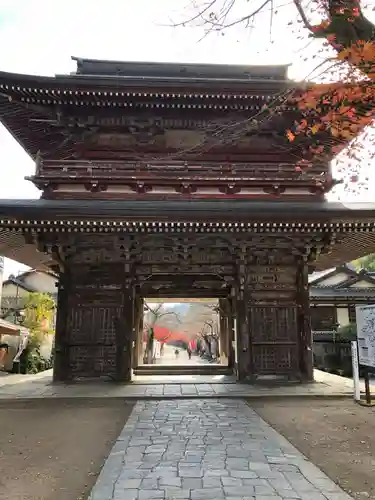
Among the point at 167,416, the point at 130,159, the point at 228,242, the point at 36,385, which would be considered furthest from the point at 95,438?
the point at 130,159

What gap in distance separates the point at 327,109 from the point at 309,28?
7309 mm

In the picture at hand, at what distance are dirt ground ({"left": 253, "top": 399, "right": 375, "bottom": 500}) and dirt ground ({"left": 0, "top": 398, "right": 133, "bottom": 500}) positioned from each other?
10.2 feet

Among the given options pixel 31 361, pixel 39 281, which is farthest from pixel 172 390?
pixel 39 281

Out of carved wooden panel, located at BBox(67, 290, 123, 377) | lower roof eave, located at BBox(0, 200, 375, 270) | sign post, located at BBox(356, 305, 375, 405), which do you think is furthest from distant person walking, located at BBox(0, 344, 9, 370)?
sign post, located at BBox(356, 305, 375, 405)

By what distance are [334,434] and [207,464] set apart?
3.02 m

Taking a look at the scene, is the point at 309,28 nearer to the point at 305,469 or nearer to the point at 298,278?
the point at 305,469

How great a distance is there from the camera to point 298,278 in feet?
42.6

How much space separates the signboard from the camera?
9.89 m

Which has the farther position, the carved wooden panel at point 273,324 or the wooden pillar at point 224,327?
the wooden pillar at point 224,327

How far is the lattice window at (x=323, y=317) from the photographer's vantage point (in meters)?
26.2

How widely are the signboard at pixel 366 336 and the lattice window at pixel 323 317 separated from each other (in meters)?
16.2

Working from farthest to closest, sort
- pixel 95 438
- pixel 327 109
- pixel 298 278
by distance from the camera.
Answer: pixel 298 278 → pixel 327 109 → pixel 95 438

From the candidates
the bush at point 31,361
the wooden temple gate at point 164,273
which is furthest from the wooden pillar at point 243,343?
the bush at point 31,361

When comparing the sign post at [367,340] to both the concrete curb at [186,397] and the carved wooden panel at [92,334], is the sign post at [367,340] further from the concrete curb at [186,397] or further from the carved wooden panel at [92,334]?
the carved wooden panel at [92,334]
